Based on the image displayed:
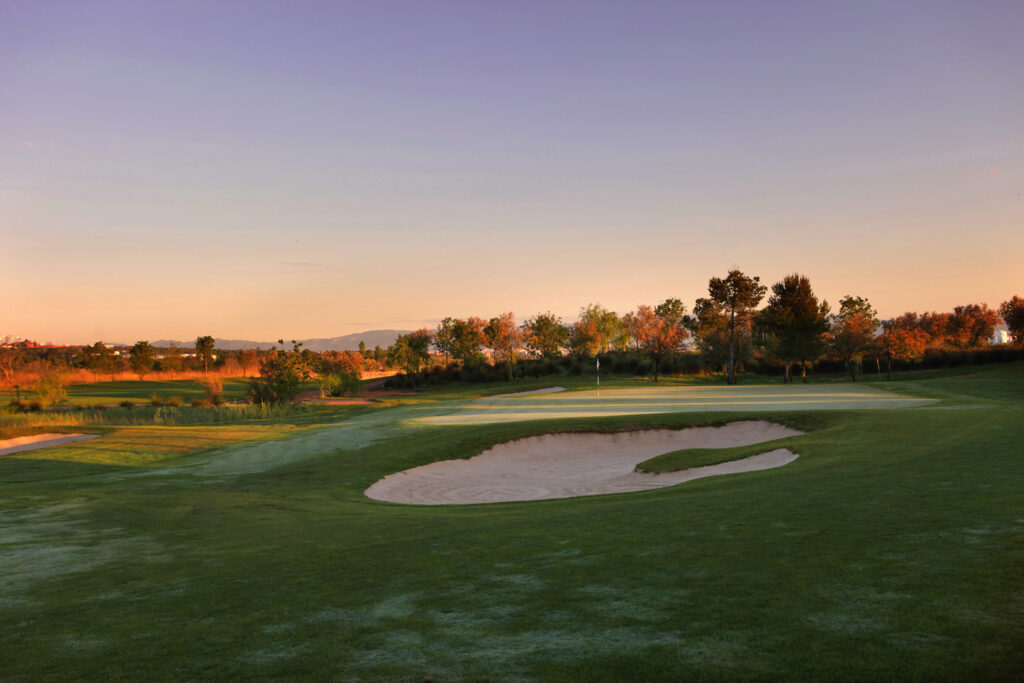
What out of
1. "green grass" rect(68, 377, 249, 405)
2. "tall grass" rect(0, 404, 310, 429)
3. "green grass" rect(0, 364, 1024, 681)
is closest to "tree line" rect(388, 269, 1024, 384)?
"green grass" rect(68, 377, 249, 405)

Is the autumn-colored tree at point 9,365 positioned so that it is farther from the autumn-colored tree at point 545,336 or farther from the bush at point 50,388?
the autumn-colored tree at point 545,336

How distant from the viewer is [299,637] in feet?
16.1

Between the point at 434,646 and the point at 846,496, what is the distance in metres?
6.53

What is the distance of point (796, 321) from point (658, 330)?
29700 mm

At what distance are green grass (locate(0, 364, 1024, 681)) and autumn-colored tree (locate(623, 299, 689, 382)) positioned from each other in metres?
53.5

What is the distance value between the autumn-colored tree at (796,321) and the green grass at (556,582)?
2010 inches

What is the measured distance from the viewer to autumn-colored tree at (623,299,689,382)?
7075cm

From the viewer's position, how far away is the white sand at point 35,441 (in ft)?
72.6

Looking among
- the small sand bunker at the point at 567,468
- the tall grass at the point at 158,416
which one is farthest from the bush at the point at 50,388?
the small sand bunker at the point at 567,468

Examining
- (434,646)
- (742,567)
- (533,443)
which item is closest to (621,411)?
(533,443)

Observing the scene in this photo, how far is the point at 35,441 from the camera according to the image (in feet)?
78.6

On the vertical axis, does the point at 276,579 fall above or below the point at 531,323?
below

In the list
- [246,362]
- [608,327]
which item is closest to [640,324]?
[608,327]

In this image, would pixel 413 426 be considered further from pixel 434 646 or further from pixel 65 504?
pixel 434 646
